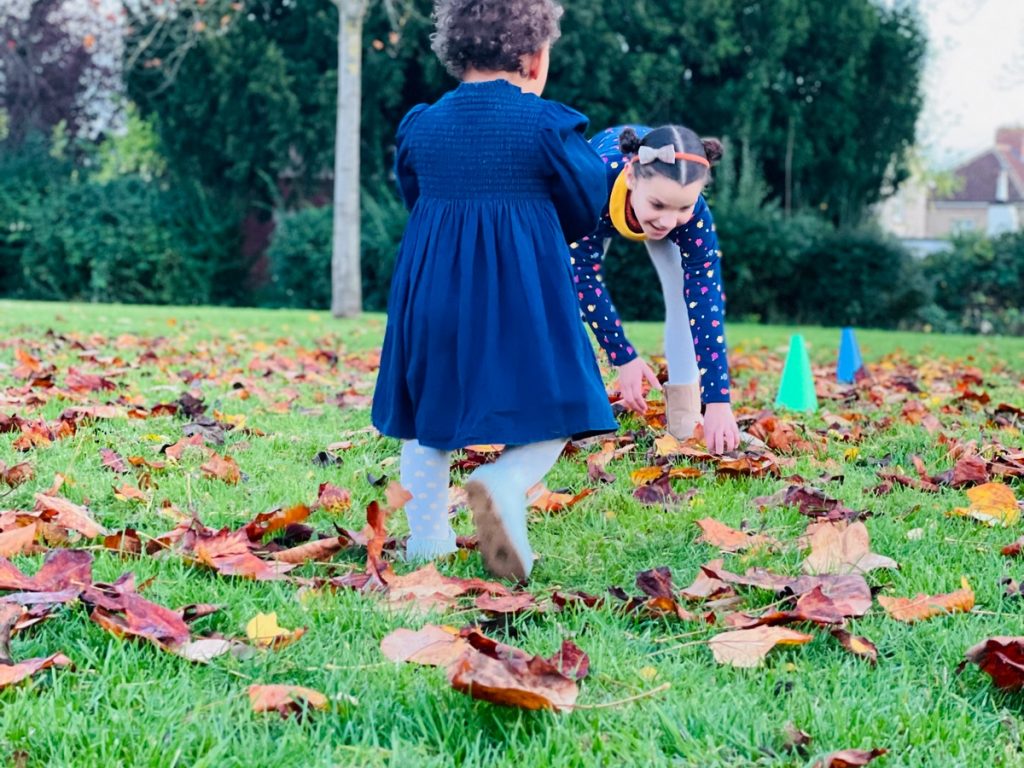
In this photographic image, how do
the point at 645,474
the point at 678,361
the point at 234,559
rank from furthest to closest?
the point at 678,361 < the point at 645,474 < the point at 234,559

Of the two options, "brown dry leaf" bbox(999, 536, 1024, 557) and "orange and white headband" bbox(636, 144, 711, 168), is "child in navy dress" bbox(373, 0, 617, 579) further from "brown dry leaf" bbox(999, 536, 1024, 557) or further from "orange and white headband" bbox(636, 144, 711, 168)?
"brown dry leaf" bbox(999, 536, 1024, 557)

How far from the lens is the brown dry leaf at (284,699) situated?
1656 millimetres

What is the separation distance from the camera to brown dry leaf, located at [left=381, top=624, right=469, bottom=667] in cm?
185

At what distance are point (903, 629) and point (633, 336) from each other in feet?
29.9

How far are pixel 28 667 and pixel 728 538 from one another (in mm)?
1597

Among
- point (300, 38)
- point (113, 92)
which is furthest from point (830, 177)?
point (113, 92)

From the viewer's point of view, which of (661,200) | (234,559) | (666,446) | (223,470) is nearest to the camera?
(234,559)

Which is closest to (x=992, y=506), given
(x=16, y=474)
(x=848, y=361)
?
(x=16, y=474)

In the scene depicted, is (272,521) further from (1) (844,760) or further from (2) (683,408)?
(2) (683,408)

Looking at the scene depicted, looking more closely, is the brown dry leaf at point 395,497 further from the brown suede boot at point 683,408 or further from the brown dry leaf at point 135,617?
the brown suede boot at point 683,408

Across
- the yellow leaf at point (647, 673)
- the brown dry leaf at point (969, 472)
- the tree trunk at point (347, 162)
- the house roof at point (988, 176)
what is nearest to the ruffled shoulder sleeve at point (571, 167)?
the yellow leaf at point (647, 673)

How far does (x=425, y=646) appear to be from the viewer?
6.16 ft

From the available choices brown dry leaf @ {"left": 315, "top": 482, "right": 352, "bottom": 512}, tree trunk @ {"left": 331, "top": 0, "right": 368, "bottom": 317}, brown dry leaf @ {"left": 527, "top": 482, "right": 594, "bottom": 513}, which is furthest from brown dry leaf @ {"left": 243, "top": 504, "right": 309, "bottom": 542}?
tree trunk @ {"left": 331, "top": 0, "right": 368, "bottom": 317}

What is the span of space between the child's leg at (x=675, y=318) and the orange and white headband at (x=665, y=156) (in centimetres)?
101
